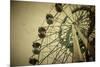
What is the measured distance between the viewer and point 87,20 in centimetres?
139

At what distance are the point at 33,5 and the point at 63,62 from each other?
0.58 m

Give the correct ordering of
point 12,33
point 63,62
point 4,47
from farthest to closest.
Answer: point 63,62
point 12,33
point 4,47

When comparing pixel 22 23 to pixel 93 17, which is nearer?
pixel 22 23

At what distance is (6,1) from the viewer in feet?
3.34

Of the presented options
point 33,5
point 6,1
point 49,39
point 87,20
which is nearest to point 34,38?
point 49,39

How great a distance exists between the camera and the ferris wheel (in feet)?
4.21

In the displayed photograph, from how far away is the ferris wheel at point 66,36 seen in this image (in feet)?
4.21

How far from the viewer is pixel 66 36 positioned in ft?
4.38

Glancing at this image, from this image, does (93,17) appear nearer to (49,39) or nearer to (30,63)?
(49,39)

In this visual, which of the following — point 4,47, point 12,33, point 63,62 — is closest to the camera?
point 4,47

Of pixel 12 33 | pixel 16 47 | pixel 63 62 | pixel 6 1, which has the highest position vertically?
pixel 6 1

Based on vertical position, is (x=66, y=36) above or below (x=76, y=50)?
above

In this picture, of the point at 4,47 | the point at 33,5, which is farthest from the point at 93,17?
the point at 4,47

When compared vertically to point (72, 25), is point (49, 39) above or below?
below
